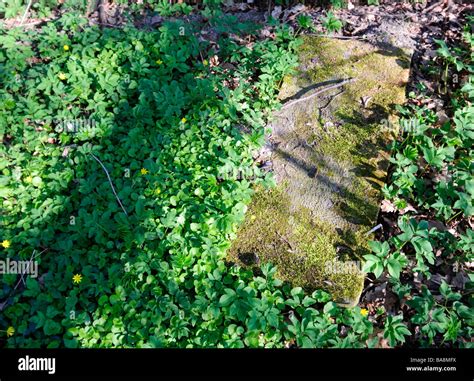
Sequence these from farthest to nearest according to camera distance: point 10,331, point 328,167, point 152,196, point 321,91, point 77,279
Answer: point 321,91 → point 328,167 → point 152,196 → point 77,279 → point 10,331

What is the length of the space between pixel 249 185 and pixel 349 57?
1.81 metres

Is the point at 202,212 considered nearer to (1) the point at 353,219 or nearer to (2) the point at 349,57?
(1) the point at 353,219

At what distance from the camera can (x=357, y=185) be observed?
3.53m

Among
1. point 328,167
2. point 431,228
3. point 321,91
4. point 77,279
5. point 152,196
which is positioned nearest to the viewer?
point 77,279

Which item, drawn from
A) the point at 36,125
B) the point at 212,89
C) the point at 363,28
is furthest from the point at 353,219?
the point at 36,125

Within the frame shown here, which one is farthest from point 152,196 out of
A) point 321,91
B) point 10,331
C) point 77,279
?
point 321,91

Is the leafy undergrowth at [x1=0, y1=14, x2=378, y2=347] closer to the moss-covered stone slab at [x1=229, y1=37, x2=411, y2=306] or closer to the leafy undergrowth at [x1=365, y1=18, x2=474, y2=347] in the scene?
the moss-covered stone slab at [x1=229, y1=37, x2=411, y2=306]

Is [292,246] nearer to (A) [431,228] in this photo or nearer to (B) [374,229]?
(B) [374,229]

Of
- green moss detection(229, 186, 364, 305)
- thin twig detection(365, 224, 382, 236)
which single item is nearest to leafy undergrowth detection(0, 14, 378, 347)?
green moss detection(229, 186, 364, 305)

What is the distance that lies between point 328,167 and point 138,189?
1.62m

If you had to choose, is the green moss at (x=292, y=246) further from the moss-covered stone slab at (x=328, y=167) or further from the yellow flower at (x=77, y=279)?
the yellow flower at (x=77, y=279)

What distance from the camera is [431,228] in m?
3.30

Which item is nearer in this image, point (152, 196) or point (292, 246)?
point (292, 246)

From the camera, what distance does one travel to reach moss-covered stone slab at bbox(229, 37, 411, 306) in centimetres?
324
